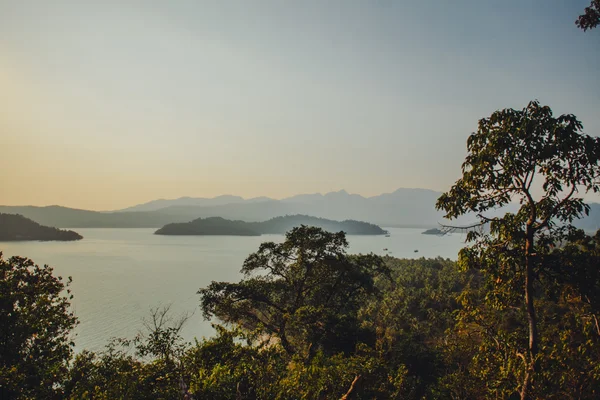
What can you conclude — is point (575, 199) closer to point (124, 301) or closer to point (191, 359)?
point (191, 359)

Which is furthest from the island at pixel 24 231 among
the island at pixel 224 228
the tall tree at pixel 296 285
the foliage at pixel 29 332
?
the foliage at pixel 29 332

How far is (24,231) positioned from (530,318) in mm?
145719

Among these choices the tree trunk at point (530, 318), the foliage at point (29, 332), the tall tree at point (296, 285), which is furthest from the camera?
the tall tree at point (296, 285)

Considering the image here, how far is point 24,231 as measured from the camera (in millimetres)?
109688

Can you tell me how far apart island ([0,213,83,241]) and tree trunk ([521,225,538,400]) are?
5491 inches

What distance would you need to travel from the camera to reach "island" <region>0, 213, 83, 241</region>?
344ft

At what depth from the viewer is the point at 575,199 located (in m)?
4.11

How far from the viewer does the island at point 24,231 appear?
344 feet

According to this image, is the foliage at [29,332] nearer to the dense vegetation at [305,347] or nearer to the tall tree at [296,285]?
the dense vegetation at [305,347]

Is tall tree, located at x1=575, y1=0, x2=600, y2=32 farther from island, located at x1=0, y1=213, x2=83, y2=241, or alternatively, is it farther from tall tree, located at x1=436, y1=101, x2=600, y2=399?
island, located at x1=0, y1=213, x2=83, y2=241

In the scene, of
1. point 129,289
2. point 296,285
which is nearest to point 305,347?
point 296,285

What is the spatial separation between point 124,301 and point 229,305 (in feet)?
94.0

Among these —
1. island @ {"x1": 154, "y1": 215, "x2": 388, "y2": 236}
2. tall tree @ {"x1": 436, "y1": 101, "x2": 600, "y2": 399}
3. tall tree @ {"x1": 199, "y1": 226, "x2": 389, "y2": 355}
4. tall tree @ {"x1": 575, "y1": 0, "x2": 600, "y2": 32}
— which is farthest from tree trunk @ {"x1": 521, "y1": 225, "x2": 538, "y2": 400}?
island @ {"x1": 154, "y1": 215, "x2": 388, "y2": 236}

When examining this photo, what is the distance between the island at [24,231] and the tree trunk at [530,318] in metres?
139
